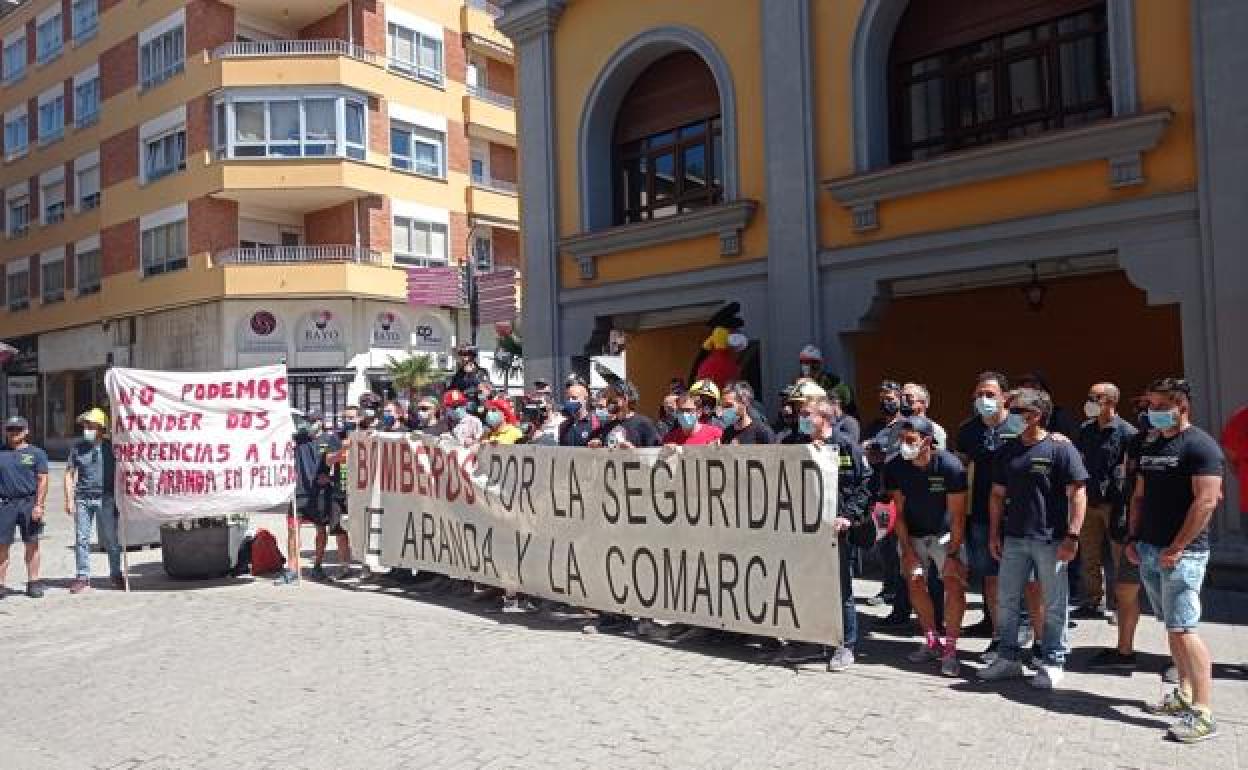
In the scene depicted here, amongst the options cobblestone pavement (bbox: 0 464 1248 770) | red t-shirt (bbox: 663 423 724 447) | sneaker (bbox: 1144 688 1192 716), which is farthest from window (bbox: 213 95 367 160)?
sneaker (bbox: 1144 688 1192 716)

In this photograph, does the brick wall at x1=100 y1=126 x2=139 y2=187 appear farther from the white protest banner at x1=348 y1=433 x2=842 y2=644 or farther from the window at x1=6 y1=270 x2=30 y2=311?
the white protest banner at x1=348 y1=433 x2=842 y2=644

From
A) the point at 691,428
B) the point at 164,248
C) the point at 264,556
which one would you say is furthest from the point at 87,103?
the point at 691,428

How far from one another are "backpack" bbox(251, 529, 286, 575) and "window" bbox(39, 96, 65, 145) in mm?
31548

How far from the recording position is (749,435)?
7.54 metres

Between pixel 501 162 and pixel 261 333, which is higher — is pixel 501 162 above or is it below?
above

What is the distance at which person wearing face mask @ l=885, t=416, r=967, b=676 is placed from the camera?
6324mm

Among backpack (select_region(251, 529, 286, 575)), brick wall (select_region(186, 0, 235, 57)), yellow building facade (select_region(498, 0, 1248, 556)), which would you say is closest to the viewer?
yellow building facade (select_region(498, 0, 1248, 556))

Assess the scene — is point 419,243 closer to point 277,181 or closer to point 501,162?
point 277,181

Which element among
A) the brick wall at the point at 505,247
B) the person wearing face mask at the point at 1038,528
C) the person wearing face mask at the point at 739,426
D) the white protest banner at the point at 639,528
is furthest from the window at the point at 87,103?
the person wearing face mask at the point at 1038,528

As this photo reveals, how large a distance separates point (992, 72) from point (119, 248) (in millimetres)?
30085

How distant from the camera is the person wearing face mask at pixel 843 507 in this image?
21.1 ft

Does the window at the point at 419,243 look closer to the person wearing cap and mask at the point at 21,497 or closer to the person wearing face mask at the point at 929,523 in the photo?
the person wearing cap and mask at the point at 21,497

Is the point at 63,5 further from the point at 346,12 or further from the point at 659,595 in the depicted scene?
the point at 659,595

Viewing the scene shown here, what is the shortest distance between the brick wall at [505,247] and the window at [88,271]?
13.8 metres
